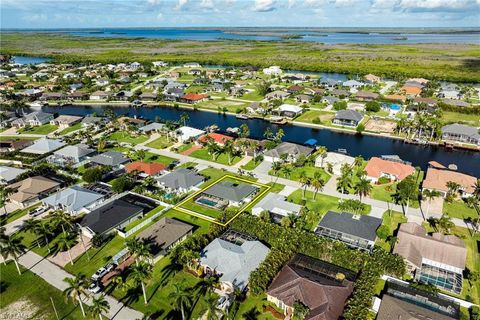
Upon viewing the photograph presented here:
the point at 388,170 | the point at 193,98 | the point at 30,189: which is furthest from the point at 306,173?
the point at 193,98

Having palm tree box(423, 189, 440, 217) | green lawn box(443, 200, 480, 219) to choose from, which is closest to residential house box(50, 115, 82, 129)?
palm tree box(423, 189, 440, 217)

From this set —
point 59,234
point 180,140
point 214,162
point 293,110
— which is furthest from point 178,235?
point 293,110

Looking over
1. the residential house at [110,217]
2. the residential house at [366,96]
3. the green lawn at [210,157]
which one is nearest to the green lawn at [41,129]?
the green lawn at [210,157]

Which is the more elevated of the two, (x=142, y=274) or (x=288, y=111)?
(x=142, y=274)

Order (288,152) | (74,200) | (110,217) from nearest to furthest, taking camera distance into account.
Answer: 1. (110,217)
2. (74,200)
3. (288,152)

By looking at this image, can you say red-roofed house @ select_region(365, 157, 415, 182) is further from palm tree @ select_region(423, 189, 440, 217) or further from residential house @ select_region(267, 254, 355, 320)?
residential house @ select_region(267, 254, 355, 320)

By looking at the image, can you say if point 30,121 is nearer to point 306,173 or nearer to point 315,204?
point 306,173

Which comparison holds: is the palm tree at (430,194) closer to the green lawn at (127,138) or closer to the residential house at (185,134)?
the residential house at (185,134)
